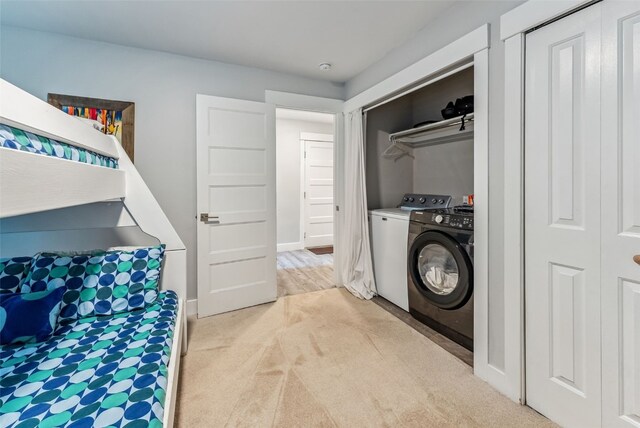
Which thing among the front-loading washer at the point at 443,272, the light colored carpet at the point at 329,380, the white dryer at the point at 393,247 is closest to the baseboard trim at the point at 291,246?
the white dryer at the point at 393,247

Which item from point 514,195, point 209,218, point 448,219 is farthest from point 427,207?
point 209,218

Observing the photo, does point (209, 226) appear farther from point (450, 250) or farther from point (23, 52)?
point (450, 250)

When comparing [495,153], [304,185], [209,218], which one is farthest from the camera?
[304,185]

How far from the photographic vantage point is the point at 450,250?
218cm

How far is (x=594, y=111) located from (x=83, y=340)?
2.56 meters

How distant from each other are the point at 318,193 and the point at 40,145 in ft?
16.1

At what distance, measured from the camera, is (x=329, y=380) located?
5.91 ft

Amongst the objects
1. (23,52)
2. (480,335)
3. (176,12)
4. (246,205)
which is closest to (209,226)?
(246,205)

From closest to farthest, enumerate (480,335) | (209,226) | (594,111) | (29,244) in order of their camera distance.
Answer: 1. (594,111)
2. (480,335)
3. (29,244)
4. (209,226)

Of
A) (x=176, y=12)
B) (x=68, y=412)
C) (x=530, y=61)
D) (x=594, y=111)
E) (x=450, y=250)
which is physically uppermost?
(x=176, y=12)

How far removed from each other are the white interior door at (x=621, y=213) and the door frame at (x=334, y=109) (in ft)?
7.81

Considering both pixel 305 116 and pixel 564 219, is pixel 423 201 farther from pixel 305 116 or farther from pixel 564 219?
pixel 305 116

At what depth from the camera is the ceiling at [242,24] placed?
1991 mm

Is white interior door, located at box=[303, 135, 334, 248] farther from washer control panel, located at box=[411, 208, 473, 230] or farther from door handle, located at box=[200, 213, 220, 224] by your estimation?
washer control panel, located at box=[411, 208, 473, 230]
